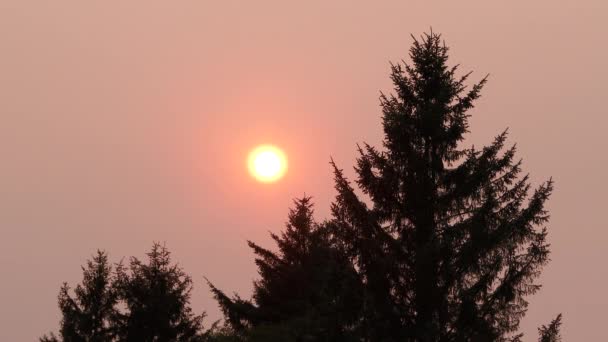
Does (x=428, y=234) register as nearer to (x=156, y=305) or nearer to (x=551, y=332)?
(x=551, y=332)

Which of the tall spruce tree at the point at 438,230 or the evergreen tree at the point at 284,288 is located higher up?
the evergreen tree at the point at 284,288

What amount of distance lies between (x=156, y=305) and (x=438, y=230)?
972 inches

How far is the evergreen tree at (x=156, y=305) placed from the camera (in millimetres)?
45062

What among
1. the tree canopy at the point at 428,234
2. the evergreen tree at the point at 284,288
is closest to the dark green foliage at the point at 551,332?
the tree canopy at the point at 428,234

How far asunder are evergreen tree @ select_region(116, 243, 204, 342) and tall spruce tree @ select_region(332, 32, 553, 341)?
74.4 feet

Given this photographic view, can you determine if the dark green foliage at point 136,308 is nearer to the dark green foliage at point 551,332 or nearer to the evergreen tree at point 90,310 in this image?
the evergreen tree at point 90,310

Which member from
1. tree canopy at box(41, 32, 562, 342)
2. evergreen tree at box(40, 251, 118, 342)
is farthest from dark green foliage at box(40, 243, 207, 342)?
tree canopy at box(41, 32, 562, 342)

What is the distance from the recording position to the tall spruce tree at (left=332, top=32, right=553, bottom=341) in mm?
23281

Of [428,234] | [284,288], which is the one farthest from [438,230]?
[284,288]

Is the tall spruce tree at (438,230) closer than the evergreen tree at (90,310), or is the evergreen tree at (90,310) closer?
the tall spruce tree at (438,230)

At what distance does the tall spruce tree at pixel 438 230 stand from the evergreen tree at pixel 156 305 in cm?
2268

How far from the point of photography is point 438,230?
24141 mm

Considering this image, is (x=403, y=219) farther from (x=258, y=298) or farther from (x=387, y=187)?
(x=258, y=298)

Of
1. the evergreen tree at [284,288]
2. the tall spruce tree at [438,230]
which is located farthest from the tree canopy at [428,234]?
the evergreen tree at [284,288]
